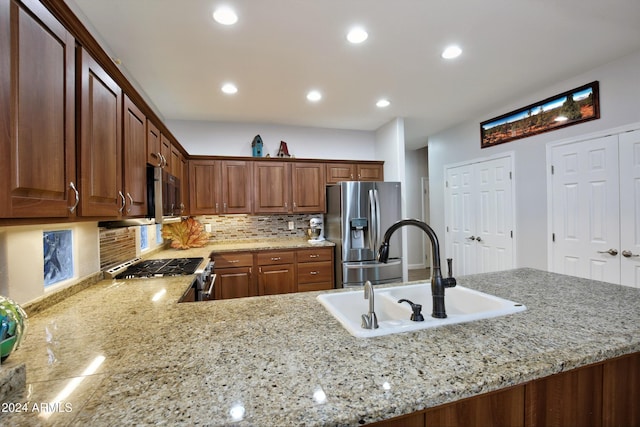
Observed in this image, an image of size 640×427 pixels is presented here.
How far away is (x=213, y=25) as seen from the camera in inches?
75.2

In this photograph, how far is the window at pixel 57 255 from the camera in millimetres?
1473

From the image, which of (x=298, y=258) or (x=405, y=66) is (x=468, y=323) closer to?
(x=405, y=66)

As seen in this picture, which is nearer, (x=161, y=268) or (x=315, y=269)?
(x=161, y=268)

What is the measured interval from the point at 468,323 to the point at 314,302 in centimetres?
62

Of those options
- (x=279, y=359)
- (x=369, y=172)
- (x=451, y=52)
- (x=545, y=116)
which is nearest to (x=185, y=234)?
(x=369, y=172)

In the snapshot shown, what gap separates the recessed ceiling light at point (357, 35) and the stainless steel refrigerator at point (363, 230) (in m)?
1.73

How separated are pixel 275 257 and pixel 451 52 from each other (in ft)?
9.15

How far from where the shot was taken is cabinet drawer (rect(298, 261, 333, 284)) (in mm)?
3617

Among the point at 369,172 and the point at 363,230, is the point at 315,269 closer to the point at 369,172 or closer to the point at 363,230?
the point at 363,230

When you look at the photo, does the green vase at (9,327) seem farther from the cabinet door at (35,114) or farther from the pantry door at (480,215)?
the pantry door at (480,215)

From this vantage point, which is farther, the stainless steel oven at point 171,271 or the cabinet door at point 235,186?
the cabinet door at point 235,186

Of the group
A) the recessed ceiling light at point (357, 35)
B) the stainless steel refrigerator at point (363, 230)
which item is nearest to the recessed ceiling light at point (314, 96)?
the recessed ceiling light at point (357, 35)

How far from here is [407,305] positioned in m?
1.24

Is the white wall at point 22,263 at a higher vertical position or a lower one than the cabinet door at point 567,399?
higher
